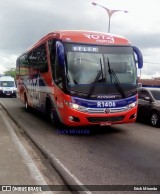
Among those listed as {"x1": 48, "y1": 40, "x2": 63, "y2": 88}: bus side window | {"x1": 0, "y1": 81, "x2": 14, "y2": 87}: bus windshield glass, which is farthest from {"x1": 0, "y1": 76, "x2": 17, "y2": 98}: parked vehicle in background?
{"x1": 48, "y1": 40, "x2": 63, "y2": 88}: bus side window

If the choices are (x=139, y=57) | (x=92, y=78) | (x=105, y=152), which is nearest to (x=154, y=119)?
(x=139, y=57)

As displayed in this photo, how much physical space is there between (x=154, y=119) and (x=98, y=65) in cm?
453

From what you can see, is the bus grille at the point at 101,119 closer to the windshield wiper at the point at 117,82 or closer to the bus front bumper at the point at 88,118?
the bus front bumper at the point at 88,118

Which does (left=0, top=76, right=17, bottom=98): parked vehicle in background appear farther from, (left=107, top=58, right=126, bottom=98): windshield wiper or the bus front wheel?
(left=107, top=58, right=126, bottom=98): windshield wiper

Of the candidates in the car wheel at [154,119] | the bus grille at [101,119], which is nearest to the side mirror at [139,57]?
the bus grille at [101,119]

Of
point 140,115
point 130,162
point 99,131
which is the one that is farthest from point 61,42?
point 140,115

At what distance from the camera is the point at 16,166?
6.76m

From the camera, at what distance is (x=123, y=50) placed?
36.7 feet

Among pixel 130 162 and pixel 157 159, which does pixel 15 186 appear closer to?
pixel 130 162

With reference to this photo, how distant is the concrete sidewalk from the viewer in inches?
230

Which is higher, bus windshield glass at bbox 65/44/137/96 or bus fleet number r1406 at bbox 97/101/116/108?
bus windshield glass at bbox 65/44/137/96

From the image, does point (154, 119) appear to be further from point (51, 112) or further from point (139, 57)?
point (51, 112)

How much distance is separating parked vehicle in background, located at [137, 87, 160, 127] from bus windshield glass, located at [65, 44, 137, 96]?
3.34 metres

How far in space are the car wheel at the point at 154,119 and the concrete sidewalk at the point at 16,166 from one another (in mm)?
6279
